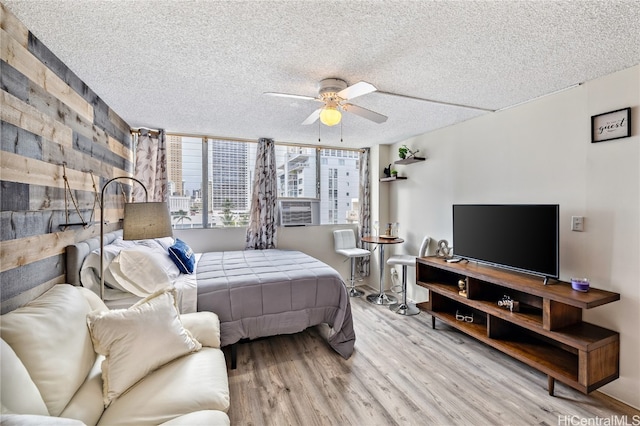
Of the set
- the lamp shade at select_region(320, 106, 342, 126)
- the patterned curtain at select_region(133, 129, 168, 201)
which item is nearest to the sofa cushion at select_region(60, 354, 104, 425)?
the lamp shade at select_region(320, 106, 342, 126)

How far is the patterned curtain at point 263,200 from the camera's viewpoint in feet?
14.3

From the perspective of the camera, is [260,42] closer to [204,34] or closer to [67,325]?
[204,34]

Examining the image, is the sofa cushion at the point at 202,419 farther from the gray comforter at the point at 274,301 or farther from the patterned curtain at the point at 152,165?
the patterned curtain at the point at 152,165

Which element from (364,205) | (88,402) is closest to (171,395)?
(88,402)

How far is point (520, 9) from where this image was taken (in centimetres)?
143

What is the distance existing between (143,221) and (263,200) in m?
2.46

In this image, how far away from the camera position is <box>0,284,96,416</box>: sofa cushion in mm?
1165

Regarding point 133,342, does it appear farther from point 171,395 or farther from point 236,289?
point 236,289

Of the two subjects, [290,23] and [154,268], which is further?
[154,268]

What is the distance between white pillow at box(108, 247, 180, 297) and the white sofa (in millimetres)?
494

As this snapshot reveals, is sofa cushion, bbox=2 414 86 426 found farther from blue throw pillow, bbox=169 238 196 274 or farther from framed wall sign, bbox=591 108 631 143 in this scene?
framed wall sign, bbox=591 108 631 143

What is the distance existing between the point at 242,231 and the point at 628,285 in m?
4.16

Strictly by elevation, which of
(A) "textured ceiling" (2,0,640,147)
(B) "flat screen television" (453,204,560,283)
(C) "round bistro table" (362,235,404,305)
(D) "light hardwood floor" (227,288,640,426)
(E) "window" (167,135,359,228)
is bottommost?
(D) "light hardwood floor" (227,288,640,426)

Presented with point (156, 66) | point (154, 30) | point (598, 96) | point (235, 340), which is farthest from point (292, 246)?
point (598, 96)
